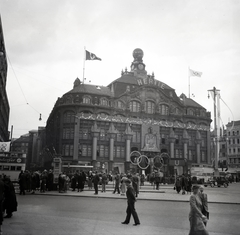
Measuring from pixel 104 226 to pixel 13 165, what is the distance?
111 feet

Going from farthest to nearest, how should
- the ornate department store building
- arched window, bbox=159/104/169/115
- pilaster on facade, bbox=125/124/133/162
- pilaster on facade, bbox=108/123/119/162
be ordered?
arched window, bbox=159/104/169/115 → pilaster on facade, bbox=125/124/133/162 → pilaster on facade, bbox=108/123/119/162 → the ornate department store building

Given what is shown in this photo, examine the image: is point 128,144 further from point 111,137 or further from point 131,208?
point 131,208

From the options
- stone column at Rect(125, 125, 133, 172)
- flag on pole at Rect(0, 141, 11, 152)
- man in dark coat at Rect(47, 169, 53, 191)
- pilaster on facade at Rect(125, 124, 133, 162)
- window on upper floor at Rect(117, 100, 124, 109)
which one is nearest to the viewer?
man in dark coat at Rect(47, 169, 53, 191)

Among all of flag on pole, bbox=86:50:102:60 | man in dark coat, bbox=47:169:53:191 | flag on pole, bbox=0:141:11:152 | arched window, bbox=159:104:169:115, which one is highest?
flag on pole, bbox=86:50:102:60

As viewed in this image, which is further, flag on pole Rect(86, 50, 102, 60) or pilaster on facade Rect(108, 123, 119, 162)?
pilaster on facade Rect(108, 123, 119, 162)

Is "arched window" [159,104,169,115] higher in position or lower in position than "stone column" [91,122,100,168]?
higher

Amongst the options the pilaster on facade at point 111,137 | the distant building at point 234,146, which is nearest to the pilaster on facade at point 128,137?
the pilaster on facade at point 111,137

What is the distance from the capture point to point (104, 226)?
10.1m

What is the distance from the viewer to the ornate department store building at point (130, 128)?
5769cm

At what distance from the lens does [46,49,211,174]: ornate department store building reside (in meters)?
57.7

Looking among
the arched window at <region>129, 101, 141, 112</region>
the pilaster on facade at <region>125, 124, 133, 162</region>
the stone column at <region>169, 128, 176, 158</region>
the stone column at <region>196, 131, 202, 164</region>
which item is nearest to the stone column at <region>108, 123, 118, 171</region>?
the pilaster on facade at <region>125, 124, 133, 162</region>

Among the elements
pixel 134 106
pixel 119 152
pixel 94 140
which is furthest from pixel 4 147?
pixel 134 106

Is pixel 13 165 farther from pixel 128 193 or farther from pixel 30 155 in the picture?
pixel 30 155

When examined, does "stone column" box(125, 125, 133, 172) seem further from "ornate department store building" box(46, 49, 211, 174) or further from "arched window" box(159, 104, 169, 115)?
"arched window" box(159, 104, 169, 115)
